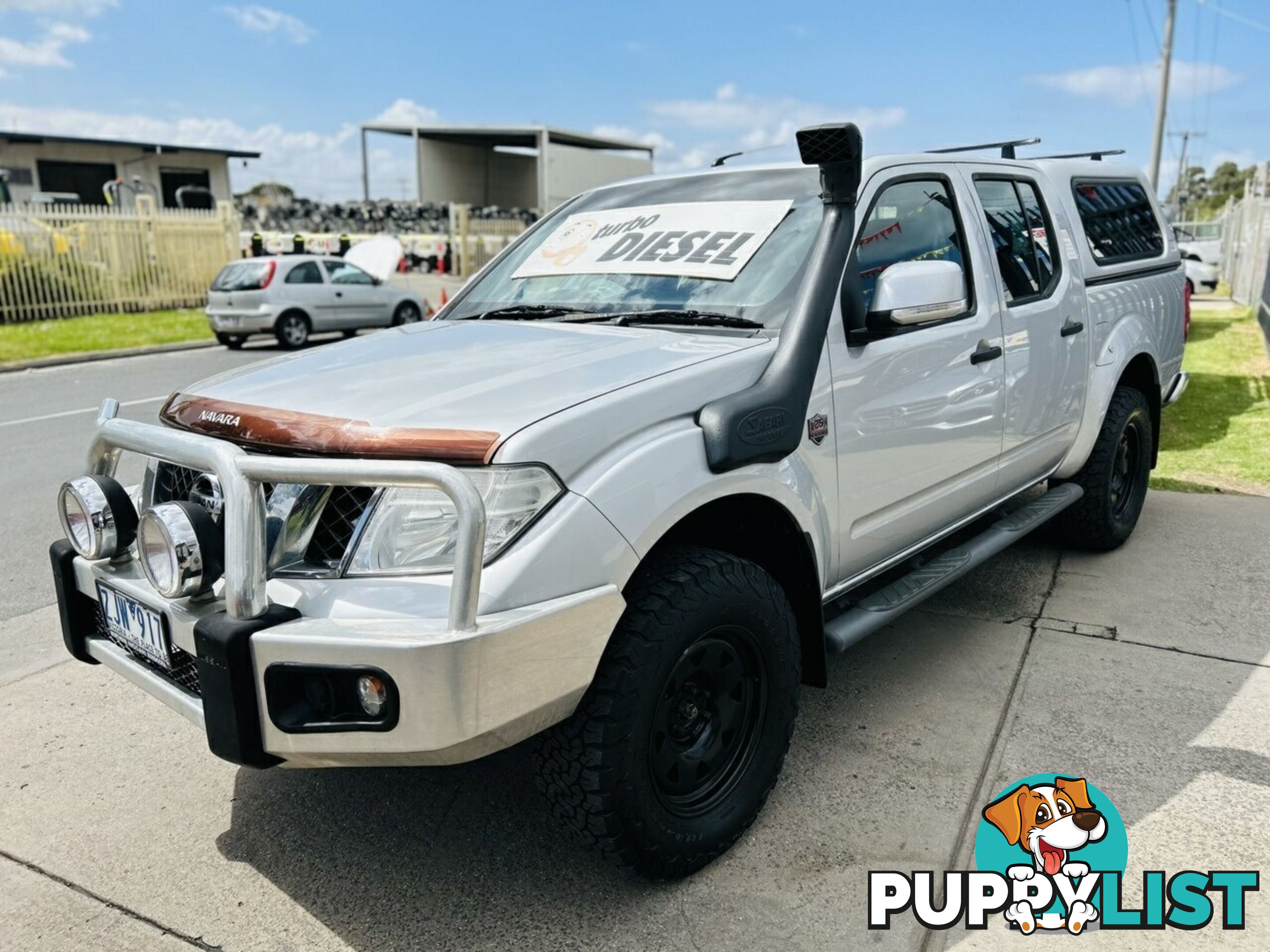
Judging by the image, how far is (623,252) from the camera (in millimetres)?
3453

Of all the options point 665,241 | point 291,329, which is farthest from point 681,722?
point 291,329

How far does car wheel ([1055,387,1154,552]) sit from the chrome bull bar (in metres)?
3.70

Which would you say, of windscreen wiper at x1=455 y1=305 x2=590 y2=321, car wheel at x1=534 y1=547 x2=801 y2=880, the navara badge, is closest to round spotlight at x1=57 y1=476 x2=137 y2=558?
car wheel at x1=534 y1=547 x2=801 y2=880

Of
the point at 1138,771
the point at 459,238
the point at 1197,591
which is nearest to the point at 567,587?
the point at 1138,771

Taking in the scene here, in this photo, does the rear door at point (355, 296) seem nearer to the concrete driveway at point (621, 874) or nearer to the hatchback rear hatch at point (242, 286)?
the hatchback rear hatch at point (242, 286)

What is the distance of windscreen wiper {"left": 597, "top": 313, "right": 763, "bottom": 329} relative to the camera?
3.00 m

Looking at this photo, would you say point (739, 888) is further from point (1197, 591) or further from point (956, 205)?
point (1197, 591)

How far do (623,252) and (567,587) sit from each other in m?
1.64

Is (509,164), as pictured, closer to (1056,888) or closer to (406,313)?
(406,313)

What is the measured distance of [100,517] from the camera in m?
2.55

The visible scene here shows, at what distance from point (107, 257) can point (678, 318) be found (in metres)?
20.5

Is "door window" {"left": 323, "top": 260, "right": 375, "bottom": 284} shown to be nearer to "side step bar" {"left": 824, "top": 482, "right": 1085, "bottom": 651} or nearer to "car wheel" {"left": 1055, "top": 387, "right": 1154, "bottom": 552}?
"car wheel" {"left": 1055, "top": 387, "right": 1154, "bottom": 552}

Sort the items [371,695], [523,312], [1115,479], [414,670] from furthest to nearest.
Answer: [1115,479] → [523,312] → [371,695] → [414,670]

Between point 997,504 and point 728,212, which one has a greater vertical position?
point 728,212
